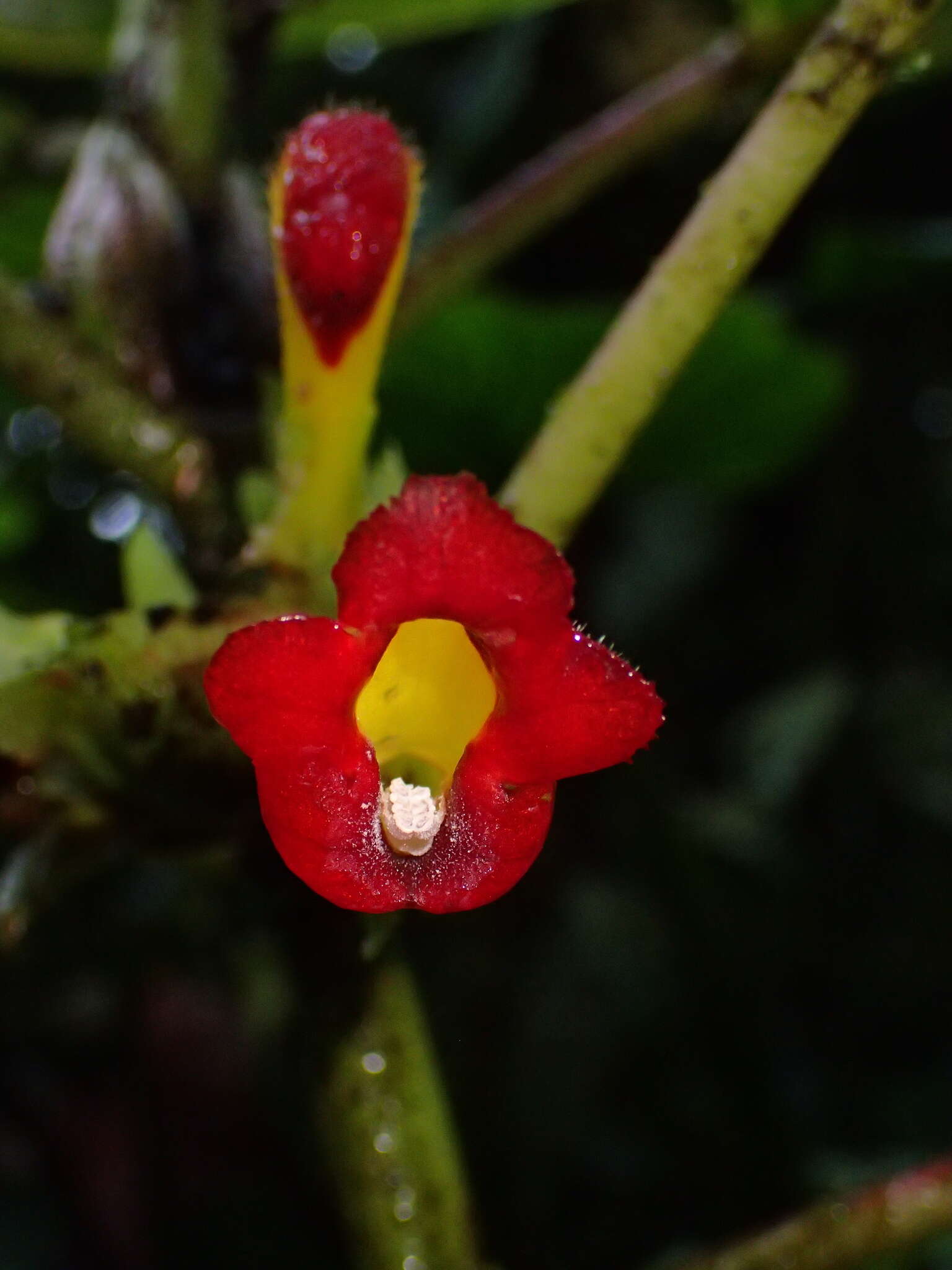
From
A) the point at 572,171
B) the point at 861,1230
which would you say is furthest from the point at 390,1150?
the point at 572,171

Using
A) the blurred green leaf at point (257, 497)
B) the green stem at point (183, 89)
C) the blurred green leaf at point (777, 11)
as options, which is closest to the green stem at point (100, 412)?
the blurred green leaf at point (257, 497)

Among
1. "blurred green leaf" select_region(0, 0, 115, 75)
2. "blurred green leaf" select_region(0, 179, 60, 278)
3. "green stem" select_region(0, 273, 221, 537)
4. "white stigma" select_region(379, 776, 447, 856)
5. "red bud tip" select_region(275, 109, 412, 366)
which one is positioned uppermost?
"red bud tip" select_region(275, 109, 412, 366)

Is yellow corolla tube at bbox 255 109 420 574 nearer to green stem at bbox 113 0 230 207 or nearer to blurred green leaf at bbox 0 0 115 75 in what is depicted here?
green stem at bbox 113 0 230 207

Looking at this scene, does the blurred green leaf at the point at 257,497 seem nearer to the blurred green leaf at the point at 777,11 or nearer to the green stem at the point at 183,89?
the green stem at the point at 183,89

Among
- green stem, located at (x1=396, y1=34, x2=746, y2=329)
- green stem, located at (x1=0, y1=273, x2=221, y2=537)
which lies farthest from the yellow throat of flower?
green stem, located at (x1=396, y1=34, x2=746, y2=329)

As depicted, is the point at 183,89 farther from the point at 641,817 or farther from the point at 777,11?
the point at 641,817

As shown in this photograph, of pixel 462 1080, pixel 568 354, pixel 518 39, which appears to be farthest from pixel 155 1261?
pixel 518 39
